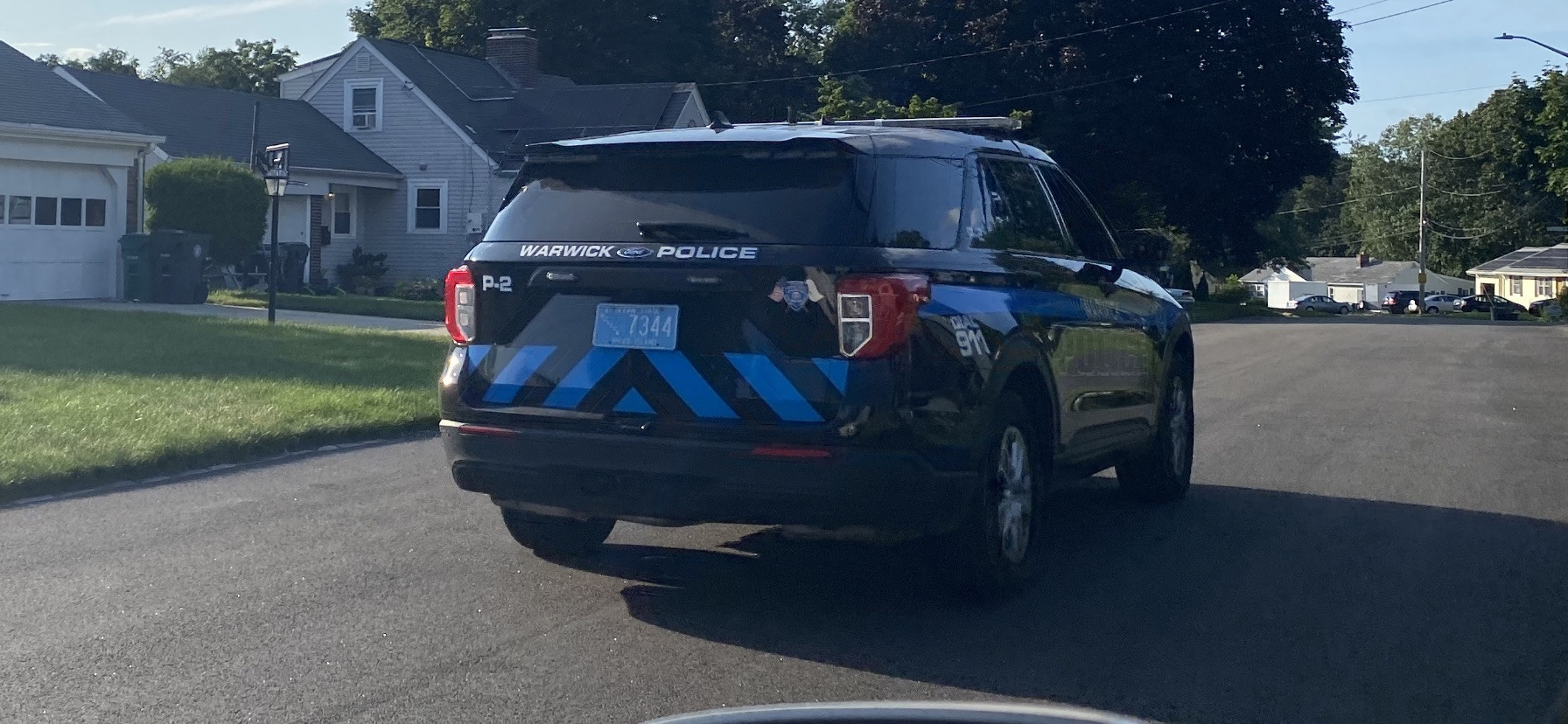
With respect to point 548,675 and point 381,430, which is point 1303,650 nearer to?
point 548,675

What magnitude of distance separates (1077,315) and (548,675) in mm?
3063

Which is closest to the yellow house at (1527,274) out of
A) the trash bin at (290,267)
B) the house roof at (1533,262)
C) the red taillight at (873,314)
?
the house roof at (1533,262)

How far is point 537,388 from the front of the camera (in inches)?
232

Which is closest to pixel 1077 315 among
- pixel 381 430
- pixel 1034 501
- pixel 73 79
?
pixel 1034 501

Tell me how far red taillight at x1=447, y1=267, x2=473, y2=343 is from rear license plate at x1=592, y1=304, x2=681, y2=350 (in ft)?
1.91

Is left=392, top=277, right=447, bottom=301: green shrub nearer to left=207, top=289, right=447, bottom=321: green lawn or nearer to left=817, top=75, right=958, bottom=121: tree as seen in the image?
left=207, top=289, right=447, bottom=321: green lawn

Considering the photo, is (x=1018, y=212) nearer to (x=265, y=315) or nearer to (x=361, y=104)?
(x=265, y=315)

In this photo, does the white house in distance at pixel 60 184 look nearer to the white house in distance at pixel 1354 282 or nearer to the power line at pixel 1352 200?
the power line at pixel 1352 200

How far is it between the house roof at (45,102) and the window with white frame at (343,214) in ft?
29.6

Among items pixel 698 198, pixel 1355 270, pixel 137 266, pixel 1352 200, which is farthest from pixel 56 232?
pixel 1352 200

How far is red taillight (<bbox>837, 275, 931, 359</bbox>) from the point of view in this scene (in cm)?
547

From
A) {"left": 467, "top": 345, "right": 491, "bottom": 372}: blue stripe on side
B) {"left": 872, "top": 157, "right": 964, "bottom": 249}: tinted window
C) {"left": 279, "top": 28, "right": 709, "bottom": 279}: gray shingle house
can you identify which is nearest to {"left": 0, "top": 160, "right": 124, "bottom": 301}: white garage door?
{"left": 279, "top": 28, "right": 709, "bottom": 279}: gray shingle house

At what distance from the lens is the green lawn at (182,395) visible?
9375 mm

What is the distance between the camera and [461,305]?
6156mm
